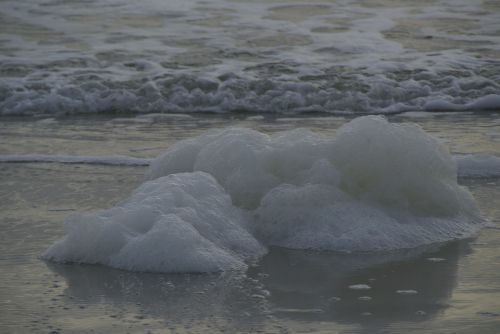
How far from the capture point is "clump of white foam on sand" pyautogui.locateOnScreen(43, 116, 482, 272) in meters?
3.88

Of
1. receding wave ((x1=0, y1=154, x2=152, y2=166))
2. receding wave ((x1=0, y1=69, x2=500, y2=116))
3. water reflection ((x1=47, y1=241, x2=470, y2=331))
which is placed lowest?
receding wave ((x1=0, y1=69, x2=500, y2=116))

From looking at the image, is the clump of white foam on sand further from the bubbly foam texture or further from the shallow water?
the bubbly foam texture

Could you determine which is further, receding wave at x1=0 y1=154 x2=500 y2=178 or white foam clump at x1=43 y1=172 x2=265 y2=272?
receding wave at x1=0 y1=154 x2=500 y2=178

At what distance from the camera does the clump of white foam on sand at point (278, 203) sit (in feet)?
12.7

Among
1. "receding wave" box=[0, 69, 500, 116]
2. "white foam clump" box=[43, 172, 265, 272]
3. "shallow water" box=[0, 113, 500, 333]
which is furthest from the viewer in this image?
"receding wave" box=[0, 69, 500, 116]

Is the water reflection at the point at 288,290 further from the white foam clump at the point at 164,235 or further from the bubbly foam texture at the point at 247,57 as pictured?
the bubbly foam texture at the point at 247,57

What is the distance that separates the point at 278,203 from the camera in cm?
437

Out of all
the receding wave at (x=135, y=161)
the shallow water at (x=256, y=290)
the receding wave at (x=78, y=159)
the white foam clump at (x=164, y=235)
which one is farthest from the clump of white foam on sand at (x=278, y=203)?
the receding wave at (x=78, y=159)

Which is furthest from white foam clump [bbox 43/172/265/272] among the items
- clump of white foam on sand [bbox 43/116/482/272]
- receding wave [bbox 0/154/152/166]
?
receding wave [bbox 0/154/152/166]

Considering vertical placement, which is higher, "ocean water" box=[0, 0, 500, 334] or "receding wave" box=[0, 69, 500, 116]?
"ocean water" box=[0, 0, 500, 334]

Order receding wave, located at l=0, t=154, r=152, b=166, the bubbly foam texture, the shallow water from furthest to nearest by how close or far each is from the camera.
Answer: the bubbly foam texture
receding wave, located at l=0, t=154, r=152, b=166
the shallow water

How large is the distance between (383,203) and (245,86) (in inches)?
222

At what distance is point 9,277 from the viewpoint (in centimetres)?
367

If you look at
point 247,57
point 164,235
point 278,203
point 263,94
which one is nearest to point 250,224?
point 278,203
